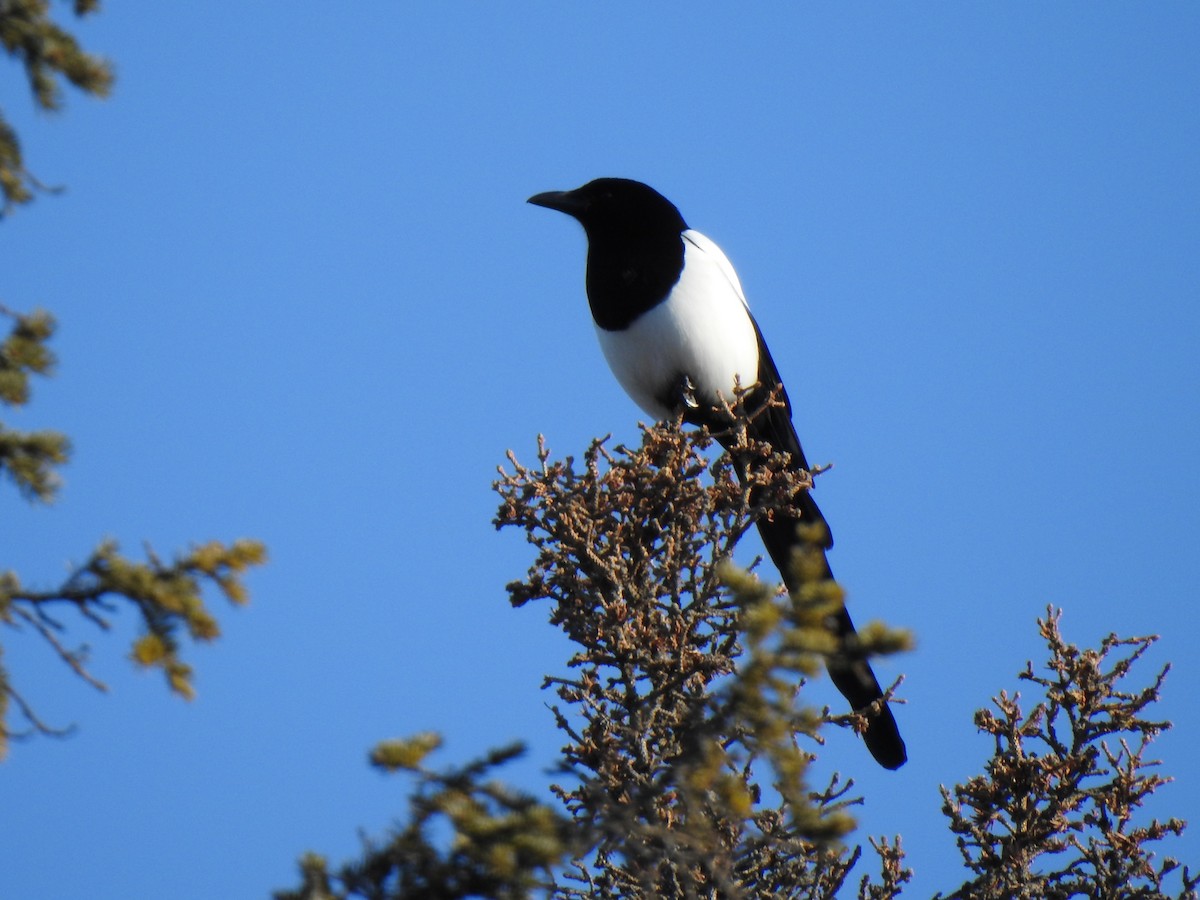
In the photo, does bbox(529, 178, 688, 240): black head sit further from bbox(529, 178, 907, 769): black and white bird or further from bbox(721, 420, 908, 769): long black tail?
bbox(721, 420, 908, 769): long black tail

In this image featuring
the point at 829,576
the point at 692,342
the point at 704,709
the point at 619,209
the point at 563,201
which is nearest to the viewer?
the point at 704,709

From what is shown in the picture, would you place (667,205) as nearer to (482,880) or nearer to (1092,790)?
(1092,790)

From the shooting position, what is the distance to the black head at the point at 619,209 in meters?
5.36

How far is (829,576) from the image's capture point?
4.90m

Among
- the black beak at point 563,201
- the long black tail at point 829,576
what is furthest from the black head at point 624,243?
the long black tail at point 829,576

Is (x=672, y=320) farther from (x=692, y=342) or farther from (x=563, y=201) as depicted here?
(x=563, y=201)

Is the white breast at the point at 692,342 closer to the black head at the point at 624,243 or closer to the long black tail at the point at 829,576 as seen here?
the black head at the point at 624,243

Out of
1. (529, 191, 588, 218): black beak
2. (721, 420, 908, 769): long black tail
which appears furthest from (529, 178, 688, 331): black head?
(721, 420, 908, 769): long black tail

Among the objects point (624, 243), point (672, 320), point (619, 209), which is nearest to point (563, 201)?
point (619, 209)

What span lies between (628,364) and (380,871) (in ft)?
11.5

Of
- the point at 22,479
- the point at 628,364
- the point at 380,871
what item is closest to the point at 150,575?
the point at 22,479

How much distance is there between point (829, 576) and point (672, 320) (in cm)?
115

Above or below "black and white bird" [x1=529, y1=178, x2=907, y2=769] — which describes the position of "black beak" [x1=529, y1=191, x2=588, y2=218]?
above

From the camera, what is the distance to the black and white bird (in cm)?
502
